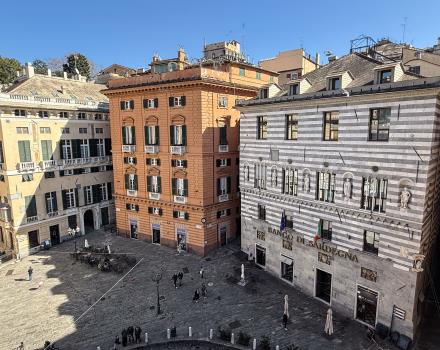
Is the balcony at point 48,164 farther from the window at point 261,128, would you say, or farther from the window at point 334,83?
the window at point 334,83

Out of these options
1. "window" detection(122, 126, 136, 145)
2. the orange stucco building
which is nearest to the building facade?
the orange stucco building

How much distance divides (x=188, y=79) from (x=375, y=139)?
21011 mm

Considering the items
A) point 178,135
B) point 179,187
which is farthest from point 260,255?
point 178,135

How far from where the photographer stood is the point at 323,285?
2742cm

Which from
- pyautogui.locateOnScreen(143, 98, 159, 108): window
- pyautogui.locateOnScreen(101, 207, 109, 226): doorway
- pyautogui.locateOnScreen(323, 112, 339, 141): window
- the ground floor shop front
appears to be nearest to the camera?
the ground floor shop front

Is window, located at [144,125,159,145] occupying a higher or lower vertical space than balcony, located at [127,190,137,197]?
higher

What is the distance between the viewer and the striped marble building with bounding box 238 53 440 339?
20469 mm

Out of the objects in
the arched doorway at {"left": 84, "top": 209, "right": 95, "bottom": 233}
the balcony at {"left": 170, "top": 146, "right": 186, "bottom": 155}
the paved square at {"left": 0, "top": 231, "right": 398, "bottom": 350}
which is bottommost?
the paved square at {"left": 0, "top": 231, "right": 398, "bottom": 350}

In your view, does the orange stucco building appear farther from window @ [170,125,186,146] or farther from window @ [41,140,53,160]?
window @ [41,140,53,160]

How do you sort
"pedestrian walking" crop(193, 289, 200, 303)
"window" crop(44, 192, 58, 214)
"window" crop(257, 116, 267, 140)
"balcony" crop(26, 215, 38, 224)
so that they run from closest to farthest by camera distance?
"pedestrian walking" crop(193, 289, 200, 303), "window" crop(257, 116, 267, 140), "balcony" crop(26, 215, 38, 224), "window" crop(44, 192, 58, 214)

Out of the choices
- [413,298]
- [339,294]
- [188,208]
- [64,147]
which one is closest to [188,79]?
[188,208]

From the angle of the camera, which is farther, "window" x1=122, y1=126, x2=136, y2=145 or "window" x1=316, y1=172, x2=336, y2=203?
"window" x1=122, y1=126, x2=136, y2=145

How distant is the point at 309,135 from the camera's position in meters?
26.4

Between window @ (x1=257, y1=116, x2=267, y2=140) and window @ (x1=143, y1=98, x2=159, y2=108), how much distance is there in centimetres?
1389
